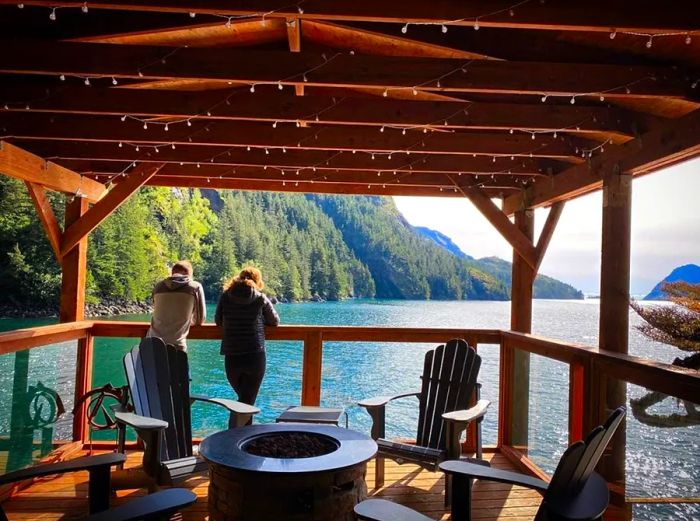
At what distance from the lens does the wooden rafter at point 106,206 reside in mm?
5121

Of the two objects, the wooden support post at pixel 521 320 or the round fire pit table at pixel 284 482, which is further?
the wooden support post at pixel 521 320

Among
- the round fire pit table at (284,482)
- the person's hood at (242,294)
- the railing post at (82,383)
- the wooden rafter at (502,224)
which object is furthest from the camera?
the wooden rafter at (502,224)

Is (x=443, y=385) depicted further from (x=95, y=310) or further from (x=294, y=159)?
(x=95, y=310)

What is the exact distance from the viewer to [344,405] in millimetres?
4836

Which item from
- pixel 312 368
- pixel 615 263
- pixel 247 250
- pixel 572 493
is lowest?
pixel 312 368

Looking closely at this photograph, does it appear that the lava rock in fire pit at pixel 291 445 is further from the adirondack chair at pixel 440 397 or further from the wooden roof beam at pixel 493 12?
the wooden roof beam at pixel 493 12

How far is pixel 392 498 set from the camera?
365cm

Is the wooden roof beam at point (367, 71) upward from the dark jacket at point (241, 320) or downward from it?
upward

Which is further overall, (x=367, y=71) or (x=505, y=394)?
(x=505, y=394)

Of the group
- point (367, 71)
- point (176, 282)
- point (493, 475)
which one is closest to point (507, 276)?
point (176, 282)

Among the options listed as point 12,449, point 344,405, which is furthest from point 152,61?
point 344,405

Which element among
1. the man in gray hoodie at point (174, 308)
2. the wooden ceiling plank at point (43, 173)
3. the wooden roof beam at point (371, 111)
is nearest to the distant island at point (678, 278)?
the wooden roof beam at point (371, 111)

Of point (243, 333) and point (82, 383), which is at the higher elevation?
point (243, 333)

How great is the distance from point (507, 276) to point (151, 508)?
55.9 m
